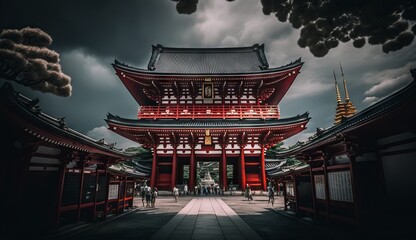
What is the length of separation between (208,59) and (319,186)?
21.0 m

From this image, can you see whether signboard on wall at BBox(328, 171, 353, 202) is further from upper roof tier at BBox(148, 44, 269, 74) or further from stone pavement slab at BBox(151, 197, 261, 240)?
upper roof tier at BBox(148, 44, 269, 74)

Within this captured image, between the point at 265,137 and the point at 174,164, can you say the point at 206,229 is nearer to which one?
the point at 174,164

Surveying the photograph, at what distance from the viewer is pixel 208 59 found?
85.0 feet

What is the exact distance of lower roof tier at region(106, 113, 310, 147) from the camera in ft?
55.4

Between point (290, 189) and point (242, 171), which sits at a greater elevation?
point (242, 171)

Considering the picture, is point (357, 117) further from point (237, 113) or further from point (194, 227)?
point (237, 113)

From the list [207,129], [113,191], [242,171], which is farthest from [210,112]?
[113,191]

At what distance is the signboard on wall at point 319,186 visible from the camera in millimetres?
7886

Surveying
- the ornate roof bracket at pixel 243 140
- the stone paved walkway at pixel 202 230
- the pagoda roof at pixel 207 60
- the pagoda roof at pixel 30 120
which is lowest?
the stone paved walkway at pixel 202 230

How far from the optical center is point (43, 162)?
6.59 metres

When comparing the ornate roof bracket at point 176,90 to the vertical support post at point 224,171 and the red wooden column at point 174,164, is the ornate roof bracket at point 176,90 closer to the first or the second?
the red wooden column at point 174,164

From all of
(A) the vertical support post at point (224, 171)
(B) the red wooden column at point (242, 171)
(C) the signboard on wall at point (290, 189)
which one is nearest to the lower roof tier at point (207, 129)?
(B) the red wooden column at point (242, 171)

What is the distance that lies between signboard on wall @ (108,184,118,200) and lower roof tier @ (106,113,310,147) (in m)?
7.30

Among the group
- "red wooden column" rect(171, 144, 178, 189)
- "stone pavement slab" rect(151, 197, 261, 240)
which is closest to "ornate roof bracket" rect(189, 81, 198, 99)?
"red wooden column" rect(171, 144, 178, 189)
